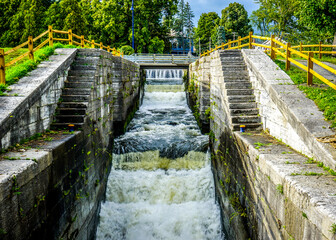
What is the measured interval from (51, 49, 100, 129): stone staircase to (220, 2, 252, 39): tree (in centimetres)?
4507

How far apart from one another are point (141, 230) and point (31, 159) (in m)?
4.56

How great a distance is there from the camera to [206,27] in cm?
5681

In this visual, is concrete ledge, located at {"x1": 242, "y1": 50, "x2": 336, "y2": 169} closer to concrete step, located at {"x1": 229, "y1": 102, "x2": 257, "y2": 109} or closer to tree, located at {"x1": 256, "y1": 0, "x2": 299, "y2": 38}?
concrete step, located at {"x1": 229, "y1": 102, "x2": 257, "y2": 109}

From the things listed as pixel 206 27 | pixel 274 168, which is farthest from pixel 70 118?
pixel 206 27

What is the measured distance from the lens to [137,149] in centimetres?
1080

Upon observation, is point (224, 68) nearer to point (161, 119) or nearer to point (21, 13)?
point (161, 119)

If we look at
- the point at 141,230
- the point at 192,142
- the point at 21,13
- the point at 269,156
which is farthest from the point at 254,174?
the point at 21,13

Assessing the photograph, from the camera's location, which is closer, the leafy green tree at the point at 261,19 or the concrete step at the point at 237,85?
the concrete step at the point at 237,85

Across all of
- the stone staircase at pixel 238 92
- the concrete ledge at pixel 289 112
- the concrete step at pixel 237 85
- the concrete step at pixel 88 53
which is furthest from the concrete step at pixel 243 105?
the concrete step at pixel 88 53

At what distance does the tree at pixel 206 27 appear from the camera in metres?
56.3

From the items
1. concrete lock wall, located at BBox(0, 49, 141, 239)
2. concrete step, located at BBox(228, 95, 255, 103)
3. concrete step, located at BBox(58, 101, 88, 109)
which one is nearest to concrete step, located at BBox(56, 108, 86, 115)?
concrete step, located at BBox(58, 101, 88, 109)

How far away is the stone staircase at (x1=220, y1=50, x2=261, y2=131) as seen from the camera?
750 cm

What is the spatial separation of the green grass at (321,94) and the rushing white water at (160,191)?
14.6 feet

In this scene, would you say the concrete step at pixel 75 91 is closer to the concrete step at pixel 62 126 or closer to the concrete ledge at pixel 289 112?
the concrete step at pixel 62 126
